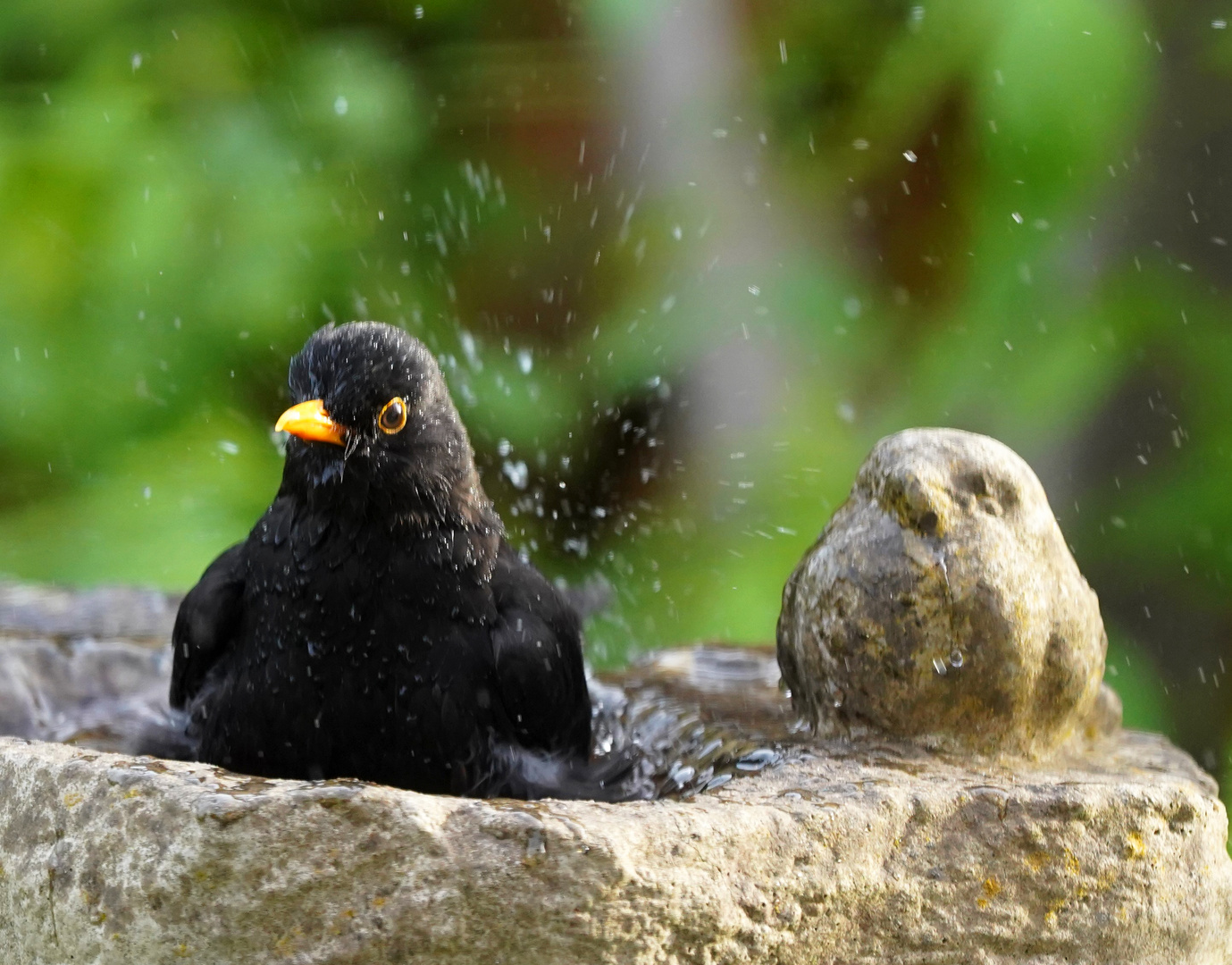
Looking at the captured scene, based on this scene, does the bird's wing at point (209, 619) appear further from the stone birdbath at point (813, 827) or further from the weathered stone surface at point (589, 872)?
the weathered stone surface at point (589, 872)

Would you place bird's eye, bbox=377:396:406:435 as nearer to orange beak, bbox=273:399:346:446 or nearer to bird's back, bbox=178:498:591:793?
orange beak, bbox=273:399:346:446

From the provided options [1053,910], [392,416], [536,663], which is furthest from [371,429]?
[1053,910]

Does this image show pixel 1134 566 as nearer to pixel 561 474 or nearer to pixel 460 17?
pixel 561 474

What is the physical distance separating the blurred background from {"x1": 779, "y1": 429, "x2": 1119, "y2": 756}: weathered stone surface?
1743 millimetres

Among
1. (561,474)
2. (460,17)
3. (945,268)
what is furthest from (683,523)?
(460,17)

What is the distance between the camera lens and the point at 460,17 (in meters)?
4.85

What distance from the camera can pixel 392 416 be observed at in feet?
8.16

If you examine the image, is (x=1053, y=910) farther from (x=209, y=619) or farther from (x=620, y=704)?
(x=209, y=619)

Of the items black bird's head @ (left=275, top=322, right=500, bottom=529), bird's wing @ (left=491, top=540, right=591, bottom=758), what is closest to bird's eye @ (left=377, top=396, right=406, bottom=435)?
black bird's head @ (left=275, top=322, right=500, bottom=529)

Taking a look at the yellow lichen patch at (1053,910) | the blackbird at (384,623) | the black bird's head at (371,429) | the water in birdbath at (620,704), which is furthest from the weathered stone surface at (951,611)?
the black bird's head at (371,429)

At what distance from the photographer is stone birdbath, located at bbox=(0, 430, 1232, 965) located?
1.74m

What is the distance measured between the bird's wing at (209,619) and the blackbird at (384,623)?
7 cm

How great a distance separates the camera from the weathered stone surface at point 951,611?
2379 mm

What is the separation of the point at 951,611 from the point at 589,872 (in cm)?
91
